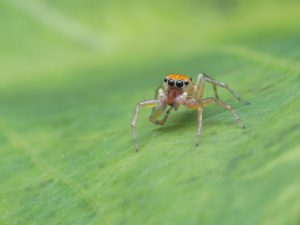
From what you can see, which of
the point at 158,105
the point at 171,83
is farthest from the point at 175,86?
the point at 158,105

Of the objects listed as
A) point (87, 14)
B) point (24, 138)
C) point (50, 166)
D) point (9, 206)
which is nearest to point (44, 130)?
point (24, 138)

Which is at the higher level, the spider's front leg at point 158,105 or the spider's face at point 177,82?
the spider's face at point 177,82

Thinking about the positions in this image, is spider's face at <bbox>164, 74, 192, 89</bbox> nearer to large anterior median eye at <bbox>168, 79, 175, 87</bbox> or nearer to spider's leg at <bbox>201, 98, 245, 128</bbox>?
large anterior median eye at <bbox>168, 79, 175, 87</bbox>

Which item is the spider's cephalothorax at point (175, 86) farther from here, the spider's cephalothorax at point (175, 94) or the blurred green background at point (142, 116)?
the blurred green background at point (142, 116)

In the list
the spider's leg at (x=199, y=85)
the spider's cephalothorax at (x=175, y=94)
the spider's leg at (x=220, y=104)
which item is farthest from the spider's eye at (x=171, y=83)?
the spider's leg at (x=220, y=104)

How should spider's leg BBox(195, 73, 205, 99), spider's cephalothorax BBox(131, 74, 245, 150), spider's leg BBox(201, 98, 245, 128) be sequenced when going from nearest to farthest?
spider's leg BBox(201, 98, 245, 128) < spider's cephalothorax BBox(131, 74, 245, 150) < spider's leg BBox(195, 73, 205, 99)

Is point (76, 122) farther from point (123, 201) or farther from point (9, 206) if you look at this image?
point (123, 201)

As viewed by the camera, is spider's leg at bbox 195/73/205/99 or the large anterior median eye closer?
the large anterior median eye

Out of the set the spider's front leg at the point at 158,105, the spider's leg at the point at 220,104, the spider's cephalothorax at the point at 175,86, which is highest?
the spider's cephalothorax at the point at 175,86

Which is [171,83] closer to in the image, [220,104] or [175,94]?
[175,94]

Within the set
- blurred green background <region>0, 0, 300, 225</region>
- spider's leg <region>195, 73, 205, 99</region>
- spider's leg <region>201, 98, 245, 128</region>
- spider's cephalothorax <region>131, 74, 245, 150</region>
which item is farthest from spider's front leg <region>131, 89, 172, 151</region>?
spider's leg <region>201, 98, 245, 128</region>
